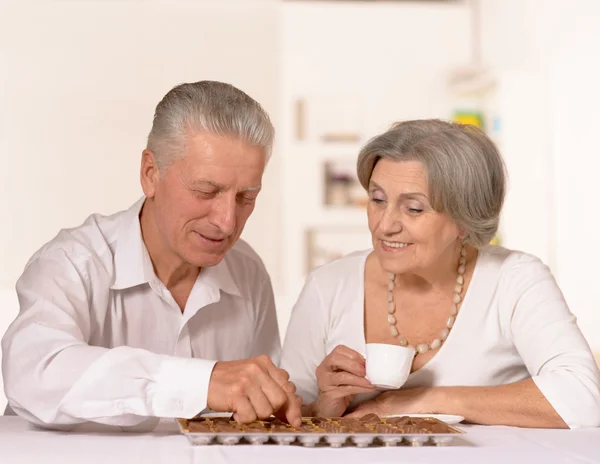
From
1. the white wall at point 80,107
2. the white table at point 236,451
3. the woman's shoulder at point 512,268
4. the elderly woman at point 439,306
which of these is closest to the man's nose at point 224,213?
the elderly woman at point 439,306

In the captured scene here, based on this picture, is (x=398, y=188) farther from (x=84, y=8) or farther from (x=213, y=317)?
(x=84, y=8)

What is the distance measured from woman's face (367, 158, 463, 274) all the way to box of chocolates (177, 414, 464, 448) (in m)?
0.60

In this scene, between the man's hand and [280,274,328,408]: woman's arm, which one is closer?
the man's hand

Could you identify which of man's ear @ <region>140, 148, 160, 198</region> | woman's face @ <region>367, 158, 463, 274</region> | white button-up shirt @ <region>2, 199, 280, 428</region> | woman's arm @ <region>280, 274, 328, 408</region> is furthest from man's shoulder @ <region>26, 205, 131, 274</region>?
woman's face @ <region>367, 158, 463, 274</region>

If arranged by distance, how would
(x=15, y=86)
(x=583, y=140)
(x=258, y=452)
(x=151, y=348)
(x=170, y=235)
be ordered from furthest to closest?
(x=15, y=86), (x=583, y=140), (x=151, y=348), (x=170, y=235), (x=258, y=452)

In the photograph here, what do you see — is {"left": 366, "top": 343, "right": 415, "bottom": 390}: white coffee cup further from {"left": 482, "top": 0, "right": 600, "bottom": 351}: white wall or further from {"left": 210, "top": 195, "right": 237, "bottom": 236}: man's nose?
{"left": 482, "top": 0, "right": 600, "bottom": 351}: white wall

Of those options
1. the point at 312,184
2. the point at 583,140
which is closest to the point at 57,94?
the point at 312,184

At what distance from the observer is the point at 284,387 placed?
1426 millimetres

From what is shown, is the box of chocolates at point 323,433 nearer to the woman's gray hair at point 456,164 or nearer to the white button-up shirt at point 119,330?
the white button-up shirt at point 119,330

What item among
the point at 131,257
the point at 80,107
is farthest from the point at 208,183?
the point at 80,107

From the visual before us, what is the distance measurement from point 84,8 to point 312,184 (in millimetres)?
2242

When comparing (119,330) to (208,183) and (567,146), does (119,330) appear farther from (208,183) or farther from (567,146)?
(567,146)

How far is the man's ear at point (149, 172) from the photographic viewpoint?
1834 millimetres

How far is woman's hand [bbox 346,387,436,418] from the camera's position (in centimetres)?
174
